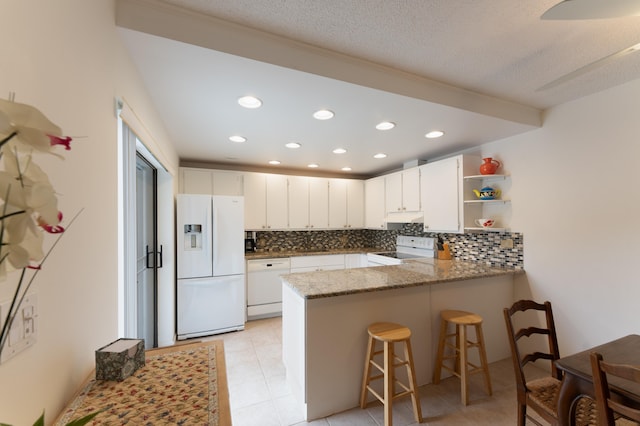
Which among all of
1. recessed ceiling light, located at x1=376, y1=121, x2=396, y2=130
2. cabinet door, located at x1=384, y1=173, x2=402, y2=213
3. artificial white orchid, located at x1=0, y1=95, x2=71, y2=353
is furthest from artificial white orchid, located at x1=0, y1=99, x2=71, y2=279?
cabinet door, located at x1=384, y1=173, x2=402, y2=213

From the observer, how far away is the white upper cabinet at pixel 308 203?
429cm

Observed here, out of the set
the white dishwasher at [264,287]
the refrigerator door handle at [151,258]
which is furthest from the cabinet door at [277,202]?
the refrigerator door handle at [151,258]

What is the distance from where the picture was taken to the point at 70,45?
0.83 m

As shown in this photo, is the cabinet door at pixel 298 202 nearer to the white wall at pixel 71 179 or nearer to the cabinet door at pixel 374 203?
the cabinet door at pixel 374 203

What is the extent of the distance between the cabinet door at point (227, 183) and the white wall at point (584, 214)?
3.51 m

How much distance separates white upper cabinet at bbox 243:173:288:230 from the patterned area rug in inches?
117

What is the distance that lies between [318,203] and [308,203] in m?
0.18

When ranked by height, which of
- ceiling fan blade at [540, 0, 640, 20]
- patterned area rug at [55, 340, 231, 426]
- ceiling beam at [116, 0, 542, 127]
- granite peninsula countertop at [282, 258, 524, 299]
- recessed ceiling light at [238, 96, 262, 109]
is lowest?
patterned area rug at [55, 340, 231, 426]

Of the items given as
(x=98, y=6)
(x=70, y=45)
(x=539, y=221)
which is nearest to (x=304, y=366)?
(x=70, y=45)

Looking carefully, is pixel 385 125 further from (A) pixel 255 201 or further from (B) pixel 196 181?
(B) pixel 196 181

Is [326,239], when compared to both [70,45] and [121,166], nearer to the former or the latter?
[121,166]

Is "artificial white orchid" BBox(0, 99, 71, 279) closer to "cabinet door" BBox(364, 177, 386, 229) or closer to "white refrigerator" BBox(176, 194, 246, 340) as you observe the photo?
"white refrigerator" BBox(176, 194, 246, 340)

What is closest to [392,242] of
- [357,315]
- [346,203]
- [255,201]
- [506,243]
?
[346,203]

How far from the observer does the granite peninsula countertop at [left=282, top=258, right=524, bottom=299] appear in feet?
6.49
